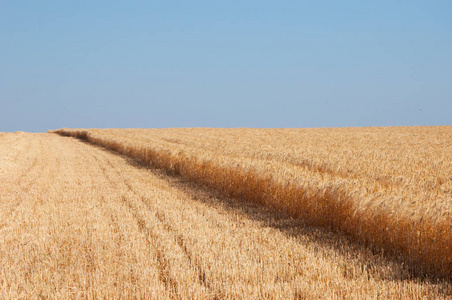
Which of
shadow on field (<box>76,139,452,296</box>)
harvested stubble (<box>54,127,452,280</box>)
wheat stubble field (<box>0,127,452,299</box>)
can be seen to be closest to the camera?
wheat stubble field (<box>0,127,452,299</box>)

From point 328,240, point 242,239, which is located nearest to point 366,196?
point 328,240

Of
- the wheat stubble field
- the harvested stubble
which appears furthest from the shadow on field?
the harvested stubble

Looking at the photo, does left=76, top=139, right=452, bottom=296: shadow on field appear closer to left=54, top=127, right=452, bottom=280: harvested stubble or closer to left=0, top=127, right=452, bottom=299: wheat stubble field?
left=0, top=127, right=452, bottom=299: wheat stubble field

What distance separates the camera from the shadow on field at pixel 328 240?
5.34 meters

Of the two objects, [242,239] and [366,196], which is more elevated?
[366,196]

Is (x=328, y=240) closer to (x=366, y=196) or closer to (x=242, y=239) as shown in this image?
(x=366, y=196)

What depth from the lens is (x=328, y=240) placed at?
6867mm

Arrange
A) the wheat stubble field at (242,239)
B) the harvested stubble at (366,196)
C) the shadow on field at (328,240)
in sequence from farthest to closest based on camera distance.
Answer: the harvested stubble at (366,196)
the shadow on field at (328,240)
the wheat stubble field at (242,239)

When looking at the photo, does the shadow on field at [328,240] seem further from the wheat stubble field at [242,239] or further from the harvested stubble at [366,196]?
the harvested stubble at [366,196]

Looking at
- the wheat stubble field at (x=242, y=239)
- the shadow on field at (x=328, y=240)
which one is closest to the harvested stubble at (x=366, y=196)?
the wheat stubble field at (x=242, y=239)

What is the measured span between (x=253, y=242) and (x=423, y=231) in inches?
107

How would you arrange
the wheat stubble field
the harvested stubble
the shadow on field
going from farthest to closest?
1. the harvested stubble
2. the shadow on field
3. the wheat stubble field

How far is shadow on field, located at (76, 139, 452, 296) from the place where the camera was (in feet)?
17.5

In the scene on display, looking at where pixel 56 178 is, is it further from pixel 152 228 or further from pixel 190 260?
pixel 190 260
